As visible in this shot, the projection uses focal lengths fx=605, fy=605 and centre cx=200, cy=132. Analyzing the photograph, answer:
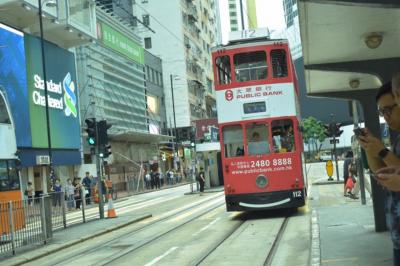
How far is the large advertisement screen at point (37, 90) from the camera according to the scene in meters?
32.5

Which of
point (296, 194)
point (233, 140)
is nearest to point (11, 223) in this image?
point (233, 140)

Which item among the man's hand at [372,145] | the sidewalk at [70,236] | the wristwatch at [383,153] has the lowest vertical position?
the sidewalk at [70,236]

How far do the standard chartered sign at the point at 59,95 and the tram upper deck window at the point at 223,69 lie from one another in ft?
67.2

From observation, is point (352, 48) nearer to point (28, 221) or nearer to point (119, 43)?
point (28, 221)

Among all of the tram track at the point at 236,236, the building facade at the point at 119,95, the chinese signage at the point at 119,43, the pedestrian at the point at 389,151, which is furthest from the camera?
the chinese signage at the point at 119,43

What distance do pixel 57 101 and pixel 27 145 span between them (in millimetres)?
5586

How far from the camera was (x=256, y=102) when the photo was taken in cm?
1675

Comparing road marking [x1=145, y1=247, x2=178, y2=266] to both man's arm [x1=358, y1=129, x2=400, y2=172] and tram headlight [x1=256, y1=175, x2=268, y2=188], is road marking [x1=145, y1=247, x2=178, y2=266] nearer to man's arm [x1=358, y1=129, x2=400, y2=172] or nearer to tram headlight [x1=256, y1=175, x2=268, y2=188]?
tram headlight [x1=256, y1=175, x2=268, y2=188]

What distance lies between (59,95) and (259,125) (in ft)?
80.4

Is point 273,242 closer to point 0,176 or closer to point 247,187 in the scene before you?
point 247,187

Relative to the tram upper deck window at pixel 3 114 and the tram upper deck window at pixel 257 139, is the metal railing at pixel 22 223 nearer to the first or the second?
the tram upper deck window at pixel 3 114

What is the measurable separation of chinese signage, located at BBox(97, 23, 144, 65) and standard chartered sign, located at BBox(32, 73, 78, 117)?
7.77 m

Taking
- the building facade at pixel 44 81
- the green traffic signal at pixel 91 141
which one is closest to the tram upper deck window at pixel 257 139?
the green traffic signal at pixel 91 141

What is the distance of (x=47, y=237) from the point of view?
15.4 metres
